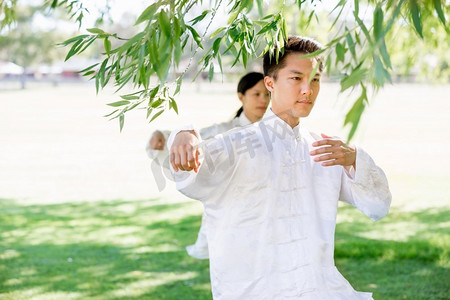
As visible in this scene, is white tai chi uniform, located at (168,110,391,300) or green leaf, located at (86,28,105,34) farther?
white tai chi uniform, located at (168,110,391,300)

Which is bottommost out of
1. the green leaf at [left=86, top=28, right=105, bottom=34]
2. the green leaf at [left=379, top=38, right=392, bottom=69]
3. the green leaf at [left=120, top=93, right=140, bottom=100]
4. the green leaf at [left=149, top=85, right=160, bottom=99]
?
the green leaf at [left=120, top=93, right=140, bottom=100]

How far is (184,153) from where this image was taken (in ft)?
7.91

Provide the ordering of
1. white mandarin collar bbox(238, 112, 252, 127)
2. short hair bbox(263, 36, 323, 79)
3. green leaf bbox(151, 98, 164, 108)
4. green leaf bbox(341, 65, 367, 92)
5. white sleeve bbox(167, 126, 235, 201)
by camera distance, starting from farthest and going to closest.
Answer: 1. white mandarin collar bbox(238, 112, 252, 127)
2. short hair bbox(263, 36, 323, 79)
3. white sleeve bbox(167, 126, 235, 201)
4. green leaf bbox(151, 98, 164, 108)
5. green leaf bbox(341, 65, 367, 92)

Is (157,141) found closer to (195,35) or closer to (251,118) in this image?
(251,118)

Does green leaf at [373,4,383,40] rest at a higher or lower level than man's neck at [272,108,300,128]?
higher

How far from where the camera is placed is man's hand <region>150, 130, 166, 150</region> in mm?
4578

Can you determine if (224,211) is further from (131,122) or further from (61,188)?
(131,122)

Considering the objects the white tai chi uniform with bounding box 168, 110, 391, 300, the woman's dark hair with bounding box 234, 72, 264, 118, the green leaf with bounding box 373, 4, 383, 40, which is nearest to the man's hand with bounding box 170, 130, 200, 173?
the white tai chi uniform with bounding box 168, 110, 391, 300

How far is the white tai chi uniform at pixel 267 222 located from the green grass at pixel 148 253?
8.73ft

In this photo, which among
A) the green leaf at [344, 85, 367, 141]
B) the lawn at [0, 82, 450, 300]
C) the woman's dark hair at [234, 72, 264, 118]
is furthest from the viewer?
the lawn at [0, 82, 450, 300]

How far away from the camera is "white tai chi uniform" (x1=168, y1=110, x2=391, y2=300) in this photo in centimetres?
283

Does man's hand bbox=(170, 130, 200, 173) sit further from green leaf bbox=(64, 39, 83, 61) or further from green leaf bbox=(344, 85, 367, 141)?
green leaf bbox=(344, 85, 367, 141)

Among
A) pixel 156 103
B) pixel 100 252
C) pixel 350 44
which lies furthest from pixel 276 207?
pixel 100 252

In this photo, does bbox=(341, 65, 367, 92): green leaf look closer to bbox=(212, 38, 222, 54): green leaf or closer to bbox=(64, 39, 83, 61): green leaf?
bbox=(212, 38, 222, 54): green leaf
